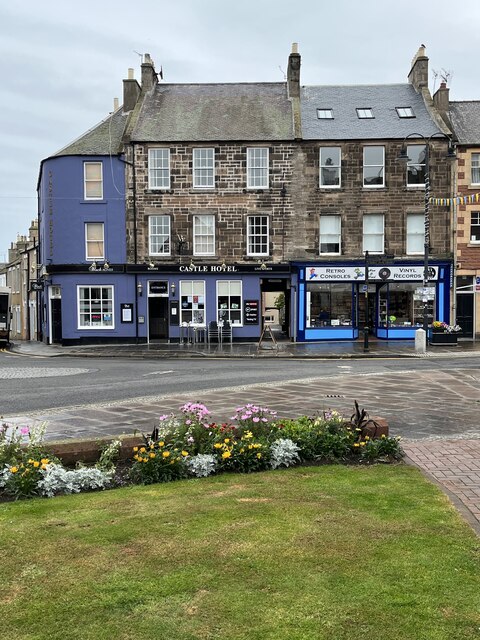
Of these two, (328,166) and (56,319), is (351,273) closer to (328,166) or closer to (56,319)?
(328,166)

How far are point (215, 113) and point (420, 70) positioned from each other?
12.0m

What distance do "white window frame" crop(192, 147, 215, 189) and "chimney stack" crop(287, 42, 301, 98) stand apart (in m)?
6.20

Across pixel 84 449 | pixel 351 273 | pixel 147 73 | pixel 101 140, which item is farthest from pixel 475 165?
pixel 84 449

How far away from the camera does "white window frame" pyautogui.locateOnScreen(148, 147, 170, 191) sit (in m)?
31.9

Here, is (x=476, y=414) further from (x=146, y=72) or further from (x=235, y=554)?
(x=146, y=72)

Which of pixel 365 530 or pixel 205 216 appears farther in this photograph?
pixel 205 216

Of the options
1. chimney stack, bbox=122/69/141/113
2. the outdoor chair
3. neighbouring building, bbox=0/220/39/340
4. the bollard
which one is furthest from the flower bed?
neighbouring building, bbox=0/220/39/340

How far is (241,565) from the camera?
13.0 ft

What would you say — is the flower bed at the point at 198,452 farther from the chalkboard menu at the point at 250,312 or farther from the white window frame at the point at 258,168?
the white window frame at the point at 258,168

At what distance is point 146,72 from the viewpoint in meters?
34.4

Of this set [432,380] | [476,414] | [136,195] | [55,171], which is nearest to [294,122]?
[136,195]

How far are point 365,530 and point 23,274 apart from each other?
51.3 m

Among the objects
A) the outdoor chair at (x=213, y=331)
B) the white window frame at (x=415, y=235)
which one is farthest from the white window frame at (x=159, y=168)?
the white window frame at (x=415, y=235)

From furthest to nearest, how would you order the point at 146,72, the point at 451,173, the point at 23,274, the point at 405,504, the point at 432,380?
the point at 23,274 → the point at 146,72 → the point at 451,173 → the point at 432,380 → the point at 405,504
